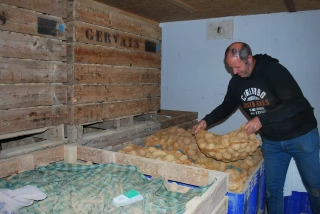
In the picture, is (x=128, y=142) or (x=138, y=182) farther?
(x=128, y=142)

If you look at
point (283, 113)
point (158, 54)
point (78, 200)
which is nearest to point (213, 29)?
point (158, 54)

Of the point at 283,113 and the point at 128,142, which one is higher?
the point at 283,113

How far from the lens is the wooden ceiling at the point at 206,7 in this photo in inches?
176

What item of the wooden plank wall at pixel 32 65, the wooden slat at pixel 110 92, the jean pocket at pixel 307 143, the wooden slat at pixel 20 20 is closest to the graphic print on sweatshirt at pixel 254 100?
the jean pocket at pixel 307 143

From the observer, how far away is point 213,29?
579 cm

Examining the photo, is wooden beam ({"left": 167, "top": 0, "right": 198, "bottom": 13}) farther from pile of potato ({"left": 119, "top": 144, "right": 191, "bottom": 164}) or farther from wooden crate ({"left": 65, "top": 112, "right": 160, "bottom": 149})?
pile of potato ({"left": 119, "top": 144, "right": 191, "bottom": 164})

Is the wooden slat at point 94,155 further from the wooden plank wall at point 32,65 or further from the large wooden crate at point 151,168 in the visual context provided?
the wooden plank wall at point 32,65

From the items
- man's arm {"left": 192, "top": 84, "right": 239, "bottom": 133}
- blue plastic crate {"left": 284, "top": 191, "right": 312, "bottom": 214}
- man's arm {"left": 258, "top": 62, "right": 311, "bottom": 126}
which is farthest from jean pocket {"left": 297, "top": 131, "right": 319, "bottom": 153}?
blue plastic crate {"left": 284, "top": 191, "right": 312, "bottom": 214}

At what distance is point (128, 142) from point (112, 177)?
164cm

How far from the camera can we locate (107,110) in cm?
381

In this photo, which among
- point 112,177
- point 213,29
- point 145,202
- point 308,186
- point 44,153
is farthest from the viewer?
point 213,29

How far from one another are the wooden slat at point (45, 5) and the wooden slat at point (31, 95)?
0.82m

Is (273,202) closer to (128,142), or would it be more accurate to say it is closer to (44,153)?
(128,142)

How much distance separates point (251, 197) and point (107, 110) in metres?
2.17
